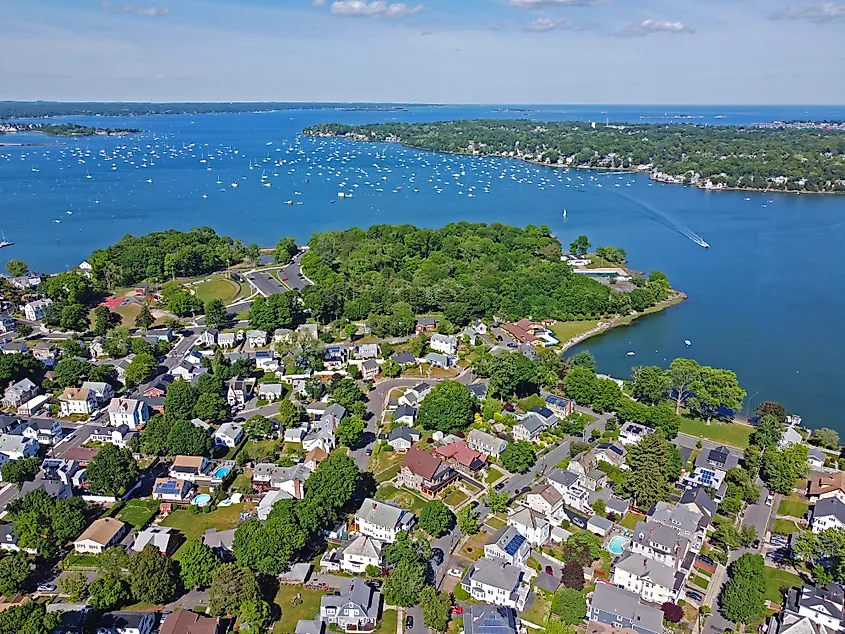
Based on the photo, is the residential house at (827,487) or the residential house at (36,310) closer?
the residential house at (827,487)

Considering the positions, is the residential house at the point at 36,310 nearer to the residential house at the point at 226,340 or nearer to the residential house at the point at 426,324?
the residential house at the point at 226,340

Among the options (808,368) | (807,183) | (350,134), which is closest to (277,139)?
(350,134)

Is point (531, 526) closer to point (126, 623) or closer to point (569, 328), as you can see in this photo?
A: point (126, 623)

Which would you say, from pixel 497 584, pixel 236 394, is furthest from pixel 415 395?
pixel 497 584

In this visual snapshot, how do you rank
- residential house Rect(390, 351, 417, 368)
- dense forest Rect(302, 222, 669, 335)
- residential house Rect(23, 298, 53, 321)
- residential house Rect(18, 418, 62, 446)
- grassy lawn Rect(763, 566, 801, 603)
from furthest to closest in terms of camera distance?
dense forest Rect(302, 222, 669, 335)
residential house Rect(23, 298, 53, 321)
residential house Rect(390, 351, 417, 368)
residential house Rect(18, 418, 62, 446)
grassy lawn Rect(763, 566, 801, 603)

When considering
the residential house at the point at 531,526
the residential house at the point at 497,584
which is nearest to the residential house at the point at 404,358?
the residential house at the point at 531,526

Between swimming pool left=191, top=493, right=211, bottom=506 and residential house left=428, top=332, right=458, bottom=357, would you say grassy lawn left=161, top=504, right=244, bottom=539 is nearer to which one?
swimming pool left=191, top=493, right=211, bottom=506

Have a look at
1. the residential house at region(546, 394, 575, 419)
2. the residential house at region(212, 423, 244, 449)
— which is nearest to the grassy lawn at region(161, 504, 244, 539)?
the residential house at region(212, 423, 244, 449)
